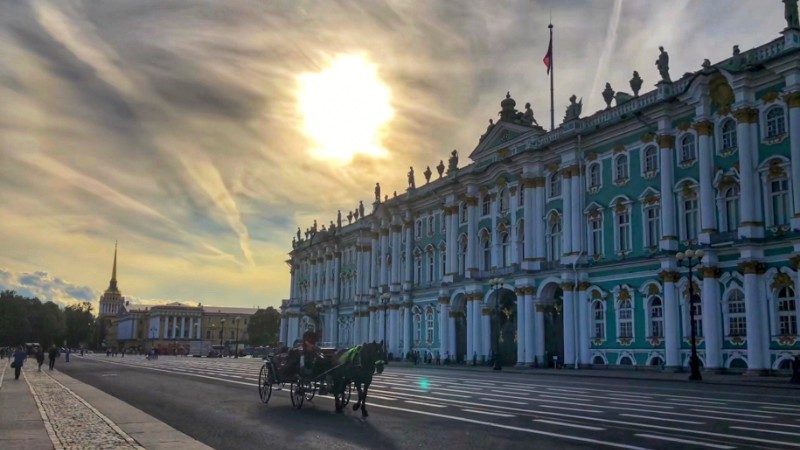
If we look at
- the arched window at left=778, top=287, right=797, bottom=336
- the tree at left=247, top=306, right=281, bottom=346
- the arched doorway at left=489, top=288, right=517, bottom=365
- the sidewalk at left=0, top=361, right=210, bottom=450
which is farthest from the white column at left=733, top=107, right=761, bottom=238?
the tree at left=247, top=306, right=281, bottom=346

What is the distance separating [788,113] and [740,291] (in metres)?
9.31

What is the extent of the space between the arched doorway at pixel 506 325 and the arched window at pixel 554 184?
28.9 ft

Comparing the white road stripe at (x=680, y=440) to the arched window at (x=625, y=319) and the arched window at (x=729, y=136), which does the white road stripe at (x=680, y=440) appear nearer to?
the arched window at (x=729, y=136)

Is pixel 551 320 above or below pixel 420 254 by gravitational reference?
below

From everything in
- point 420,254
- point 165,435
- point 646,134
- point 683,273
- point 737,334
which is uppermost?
point 646,134

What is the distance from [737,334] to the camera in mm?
36938

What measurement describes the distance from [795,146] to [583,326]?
17.2 meters

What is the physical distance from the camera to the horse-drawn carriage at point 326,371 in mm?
17406

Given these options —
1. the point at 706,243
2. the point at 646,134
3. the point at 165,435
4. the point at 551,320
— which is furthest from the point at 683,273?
the point at 165,435

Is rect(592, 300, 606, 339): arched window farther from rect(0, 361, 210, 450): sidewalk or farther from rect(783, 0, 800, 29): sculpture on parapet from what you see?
rect(0, 361, 210, 450): sidewalk

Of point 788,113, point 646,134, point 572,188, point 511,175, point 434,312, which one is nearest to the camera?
point 788,113

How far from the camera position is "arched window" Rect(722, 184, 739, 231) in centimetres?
3762

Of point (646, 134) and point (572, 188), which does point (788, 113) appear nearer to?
point (646, 134)

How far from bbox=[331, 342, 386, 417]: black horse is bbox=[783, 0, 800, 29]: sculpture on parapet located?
29641 mm
